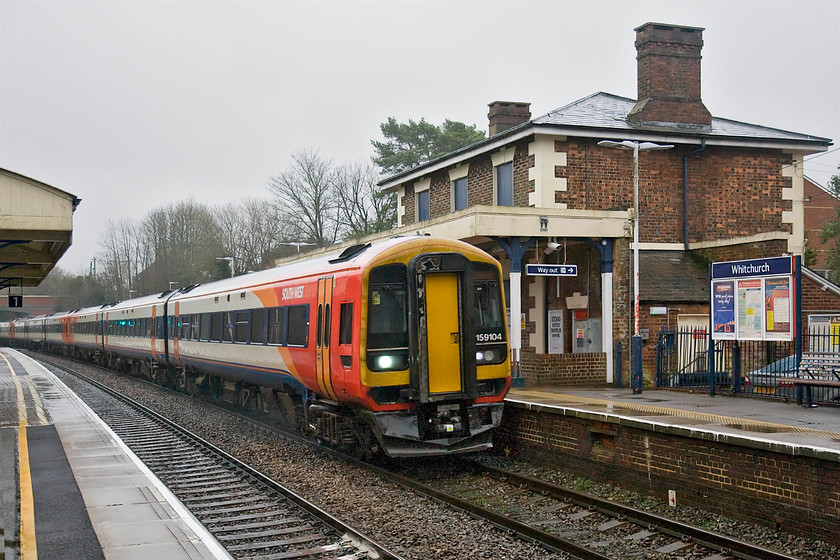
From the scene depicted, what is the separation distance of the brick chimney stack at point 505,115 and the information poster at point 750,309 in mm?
12206

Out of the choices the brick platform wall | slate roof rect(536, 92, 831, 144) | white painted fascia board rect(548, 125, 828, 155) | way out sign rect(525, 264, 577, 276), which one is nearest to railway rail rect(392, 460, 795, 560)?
the brick platform wall

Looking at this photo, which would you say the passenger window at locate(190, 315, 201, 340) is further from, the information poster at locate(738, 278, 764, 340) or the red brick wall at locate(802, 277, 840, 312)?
the red brick wall at locate(802, 277, 840, 312)

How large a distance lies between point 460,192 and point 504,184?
2483mm

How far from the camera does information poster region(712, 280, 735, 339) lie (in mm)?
13789

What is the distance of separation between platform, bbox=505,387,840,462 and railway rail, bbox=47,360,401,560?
349 cm

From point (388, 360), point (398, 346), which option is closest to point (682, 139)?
point (398, 346)

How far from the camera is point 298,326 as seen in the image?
1222cm

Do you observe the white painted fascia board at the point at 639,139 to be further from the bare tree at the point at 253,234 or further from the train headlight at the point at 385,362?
the bare tree at the point at 253,234

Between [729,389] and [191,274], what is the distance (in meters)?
48.0

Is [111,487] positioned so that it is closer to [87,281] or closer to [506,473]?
[506,473]

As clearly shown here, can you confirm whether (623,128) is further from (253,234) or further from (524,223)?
(253,234)

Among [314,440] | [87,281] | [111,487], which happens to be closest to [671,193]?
[314,440]

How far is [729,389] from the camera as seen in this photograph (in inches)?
598

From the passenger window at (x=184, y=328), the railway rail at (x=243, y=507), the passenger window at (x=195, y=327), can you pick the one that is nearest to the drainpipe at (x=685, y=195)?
the passenger window at (x=195, y=327)
